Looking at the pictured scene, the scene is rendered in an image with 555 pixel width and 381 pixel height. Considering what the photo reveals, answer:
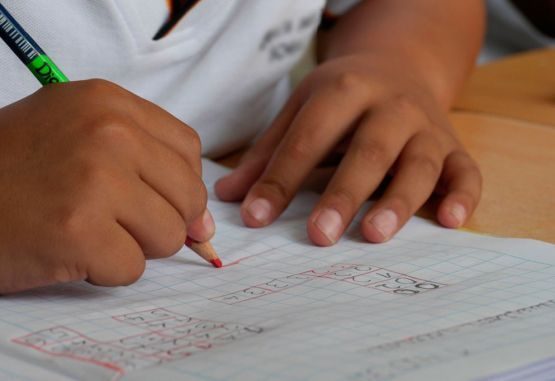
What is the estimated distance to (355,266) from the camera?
0.45 metres

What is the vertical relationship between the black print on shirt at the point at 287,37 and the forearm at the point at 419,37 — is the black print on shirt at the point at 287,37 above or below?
above

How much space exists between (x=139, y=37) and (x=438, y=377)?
13.7 inches

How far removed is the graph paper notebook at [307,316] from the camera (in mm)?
322

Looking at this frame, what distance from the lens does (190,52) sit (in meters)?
0.62

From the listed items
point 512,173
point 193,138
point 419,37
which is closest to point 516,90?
point 419,37

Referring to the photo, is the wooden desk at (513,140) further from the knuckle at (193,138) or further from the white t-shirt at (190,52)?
the knuckle at (193,138)

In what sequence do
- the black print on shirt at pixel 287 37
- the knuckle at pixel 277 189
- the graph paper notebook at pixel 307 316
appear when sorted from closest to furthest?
1. the graph paper notebook at pixel 307 316
2. the knuckle at pixel 277 189
3. the black print on shirt at pixel 287 37

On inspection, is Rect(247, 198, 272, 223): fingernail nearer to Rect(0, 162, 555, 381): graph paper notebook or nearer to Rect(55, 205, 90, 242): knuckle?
Rect(0, 162, 555, 381): graph paper notebook

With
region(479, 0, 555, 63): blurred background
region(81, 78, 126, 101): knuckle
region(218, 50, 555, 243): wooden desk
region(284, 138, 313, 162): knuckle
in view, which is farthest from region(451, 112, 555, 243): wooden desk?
region(479, 0, 555, 63): blurred background

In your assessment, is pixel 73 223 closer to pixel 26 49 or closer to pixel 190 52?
pixel 26 49

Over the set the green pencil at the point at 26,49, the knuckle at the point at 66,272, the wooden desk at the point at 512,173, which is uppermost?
the green pencil at the point at 26,49

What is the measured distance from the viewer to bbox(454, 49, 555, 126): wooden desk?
28.3 inches

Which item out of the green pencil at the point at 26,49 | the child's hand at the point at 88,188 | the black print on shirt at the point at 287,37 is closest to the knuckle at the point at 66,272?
the child's hand at the point at 88,188

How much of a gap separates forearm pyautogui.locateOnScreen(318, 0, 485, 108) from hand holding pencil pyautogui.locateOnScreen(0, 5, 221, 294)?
0.27 meters
